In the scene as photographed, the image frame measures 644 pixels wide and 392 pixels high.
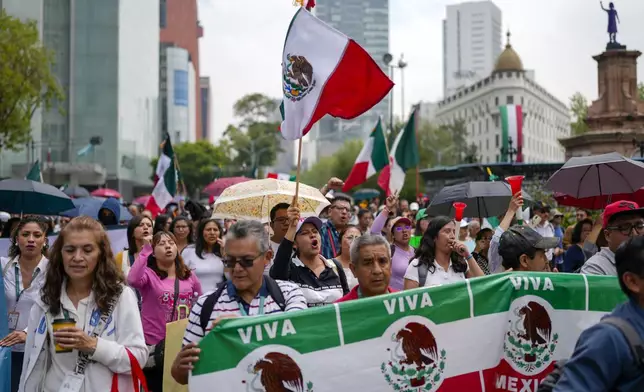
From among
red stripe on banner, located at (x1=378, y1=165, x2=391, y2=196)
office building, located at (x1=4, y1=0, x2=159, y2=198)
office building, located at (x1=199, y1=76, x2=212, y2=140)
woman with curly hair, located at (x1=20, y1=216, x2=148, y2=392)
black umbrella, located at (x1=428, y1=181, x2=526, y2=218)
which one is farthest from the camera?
office building, located at (x1=199, y1=76, x2=212, y2=140)

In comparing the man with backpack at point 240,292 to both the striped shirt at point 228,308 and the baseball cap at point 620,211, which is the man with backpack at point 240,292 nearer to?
the striped shirt at point 228,308

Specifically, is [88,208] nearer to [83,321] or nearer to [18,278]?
[18,278]

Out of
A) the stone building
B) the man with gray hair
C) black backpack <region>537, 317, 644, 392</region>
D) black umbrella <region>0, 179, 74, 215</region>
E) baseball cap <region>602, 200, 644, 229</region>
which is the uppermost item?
the stone building

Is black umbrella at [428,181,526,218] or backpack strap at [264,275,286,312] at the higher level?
black umbrella at [428,181,526,218]

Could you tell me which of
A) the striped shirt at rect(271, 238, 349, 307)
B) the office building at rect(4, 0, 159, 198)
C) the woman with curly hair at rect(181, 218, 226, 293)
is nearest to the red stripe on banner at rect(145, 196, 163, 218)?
the woman with curly hair at rect(181, 218, 226, 293)

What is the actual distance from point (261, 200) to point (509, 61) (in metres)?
92.2

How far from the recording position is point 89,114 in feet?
207

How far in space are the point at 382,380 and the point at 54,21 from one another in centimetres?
6371

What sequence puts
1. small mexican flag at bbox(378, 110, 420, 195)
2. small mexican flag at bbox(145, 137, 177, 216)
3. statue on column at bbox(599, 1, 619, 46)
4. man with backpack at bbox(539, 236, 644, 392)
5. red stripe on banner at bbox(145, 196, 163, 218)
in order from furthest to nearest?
1. statue on column at bbox(599, 1, 619, 46)
2. red stripe on banner at bbox(145, 196, 163, 218)
3. small mexican flag at bbox(145, 137, 177, 216)
4. small mexican flag at bbox(378, 110, 420, 195)
5. man with backpack at bbox(539, 236, 644, 392)

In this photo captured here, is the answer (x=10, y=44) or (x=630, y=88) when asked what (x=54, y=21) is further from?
(x=630, y=88)

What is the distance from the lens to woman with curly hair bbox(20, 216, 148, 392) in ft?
12.7

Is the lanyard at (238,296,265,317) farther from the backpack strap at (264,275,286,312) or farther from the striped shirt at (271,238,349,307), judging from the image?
the striped shirt at (271,238,349,307)

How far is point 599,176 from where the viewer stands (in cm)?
812

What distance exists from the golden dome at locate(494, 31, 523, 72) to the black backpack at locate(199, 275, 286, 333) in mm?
95698
